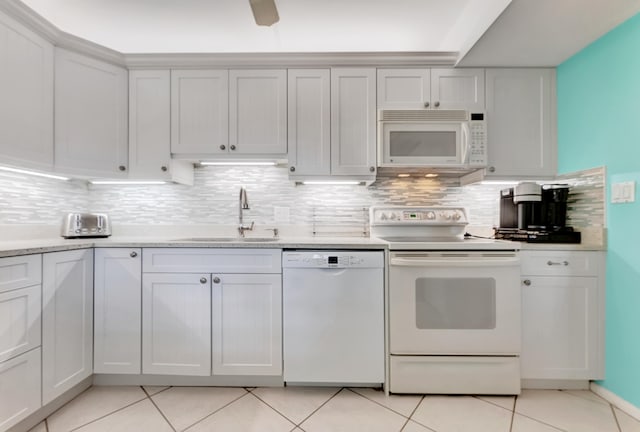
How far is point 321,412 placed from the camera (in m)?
1.53

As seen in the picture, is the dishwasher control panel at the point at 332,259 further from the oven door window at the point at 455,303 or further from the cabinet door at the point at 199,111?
the cabinet door at the point at 199,111

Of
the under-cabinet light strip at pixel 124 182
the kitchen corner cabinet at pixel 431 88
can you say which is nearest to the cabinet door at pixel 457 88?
the kitchen corner cabinet at pixel 431 88

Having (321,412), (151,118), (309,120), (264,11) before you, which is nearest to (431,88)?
(309,120)

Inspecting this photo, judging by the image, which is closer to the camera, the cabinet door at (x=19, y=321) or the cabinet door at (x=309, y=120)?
the cabinet door at (x=19, y=321)

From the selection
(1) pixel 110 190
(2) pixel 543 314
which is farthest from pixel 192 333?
(2) pixel 543 314

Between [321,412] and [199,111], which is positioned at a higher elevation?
[199,111]

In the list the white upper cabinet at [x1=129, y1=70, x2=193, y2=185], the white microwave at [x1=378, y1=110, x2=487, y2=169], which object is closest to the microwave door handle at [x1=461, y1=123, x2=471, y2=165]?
the white microwave at [x1=378, y1=110, x2=487, y2=169]

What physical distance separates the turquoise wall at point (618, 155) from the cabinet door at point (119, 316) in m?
2.79

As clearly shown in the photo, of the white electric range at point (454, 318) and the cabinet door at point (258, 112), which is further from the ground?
the cabinet door at point (258, 112)

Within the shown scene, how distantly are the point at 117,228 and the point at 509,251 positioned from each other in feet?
9.27

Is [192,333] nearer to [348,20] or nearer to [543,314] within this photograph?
[543,314]

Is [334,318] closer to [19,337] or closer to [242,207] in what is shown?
[242,207]

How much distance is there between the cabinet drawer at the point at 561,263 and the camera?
170cm

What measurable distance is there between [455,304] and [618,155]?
127cm
